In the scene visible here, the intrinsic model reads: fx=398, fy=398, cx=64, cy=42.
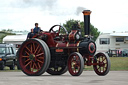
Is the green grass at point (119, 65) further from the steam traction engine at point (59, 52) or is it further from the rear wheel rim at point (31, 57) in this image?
the rear wheel rim at point (31, 57)

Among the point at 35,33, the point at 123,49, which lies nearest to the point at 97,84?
the point at 35,33

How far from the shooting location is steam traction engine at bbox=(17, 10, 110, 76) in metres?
15.0

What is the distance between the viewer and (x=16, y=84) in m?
10.2

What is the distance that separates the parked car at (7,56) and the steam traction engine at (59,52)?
771 cm

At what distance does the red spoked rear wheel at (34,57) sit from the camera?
14.9 m

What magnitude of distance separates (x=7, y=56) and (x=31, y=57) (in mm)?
8863

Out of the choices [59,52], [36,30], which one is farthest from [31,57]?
[36,30]

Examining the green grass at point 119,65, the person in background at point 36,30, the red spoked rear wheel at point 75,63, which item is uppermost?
the person in background at point 36,30

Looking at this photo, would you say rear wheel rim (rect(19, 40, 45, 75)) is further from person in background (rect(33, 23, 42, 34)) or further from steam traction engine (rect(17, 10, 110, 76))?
person in background (rect(33, 23, 42, 34))

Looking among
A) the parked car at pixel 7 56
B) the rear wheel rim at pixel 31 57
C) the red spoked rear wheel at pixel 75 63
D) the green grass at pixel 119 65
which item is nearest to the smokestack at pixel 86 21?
the red spoked rear wheel at pixel 75 63

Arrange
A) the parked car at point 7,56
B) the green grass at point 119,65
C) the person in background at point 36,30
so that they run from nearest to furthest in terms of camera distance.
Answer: the person in background at point 36,30, the green grass at point 119,65, the parked car at point 7,56

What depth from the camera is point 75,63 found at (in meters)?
14.6

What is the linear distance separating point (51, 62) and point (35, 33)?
1422mm

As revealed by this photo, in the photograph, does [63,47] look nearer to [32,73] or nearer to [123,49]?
[32,73]
